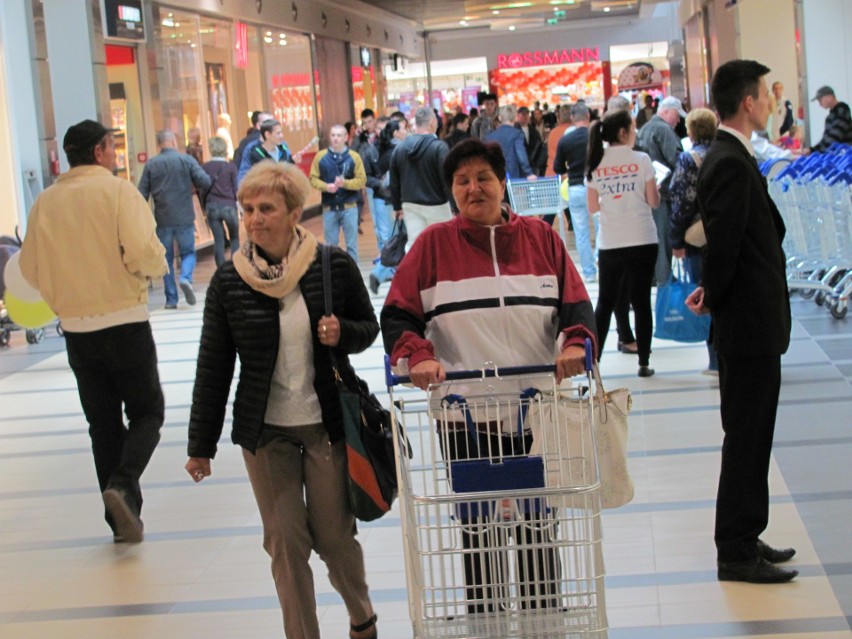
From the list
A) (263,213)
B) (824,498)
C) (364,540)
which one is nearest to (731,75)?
(263,213)

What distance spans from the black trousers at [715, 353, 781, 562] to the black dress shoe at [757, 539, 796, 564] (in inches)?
8.6

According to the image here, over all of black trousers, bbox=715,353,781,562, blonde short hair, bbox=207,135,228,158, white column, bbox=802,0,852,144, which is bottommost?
black trousers, bbox=715,353,781,562

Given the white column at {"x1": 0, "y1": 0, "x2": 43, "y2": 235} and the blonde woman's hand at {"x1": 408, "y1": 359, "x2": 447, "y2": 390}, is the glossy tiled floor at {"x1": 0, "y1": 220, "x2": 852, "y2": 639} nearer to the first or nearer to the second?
the blonde woman's hand at {"x1": 408, "y1": 359, "x2": 447, "y2": 390}

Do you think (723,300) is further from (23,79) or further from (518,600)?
(23,79)

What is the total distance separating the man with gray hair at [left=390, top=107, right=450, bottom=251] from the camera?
11.6m

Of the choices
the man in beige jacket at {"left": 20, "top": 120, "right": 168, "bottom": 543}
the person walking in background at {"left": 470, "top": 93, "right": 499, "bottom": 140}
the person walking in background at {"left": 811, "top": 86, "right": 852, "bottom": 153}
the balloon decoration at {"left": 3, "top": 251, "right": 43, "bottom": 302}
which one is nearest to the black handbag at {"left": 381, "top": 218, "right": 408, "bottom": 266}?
the balloon decoration at {"left": 3, "top": 251, "right": 43, "bottom": 302}

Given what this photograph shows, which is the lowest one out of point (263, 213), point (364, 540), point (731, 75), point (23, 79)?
point (364, 540)

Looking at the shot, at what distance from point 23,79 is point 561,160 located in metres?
6.38

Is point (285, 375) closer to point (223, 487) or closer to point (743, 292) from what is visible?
point (743, 292)

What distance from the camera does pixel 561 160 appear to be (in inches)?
485

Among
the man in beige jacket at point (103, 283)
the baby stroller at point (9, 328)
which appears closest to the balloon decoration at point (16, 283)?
the baby stroller at point (9, 328)

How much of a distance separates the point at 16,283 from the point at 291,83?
59.3 ft

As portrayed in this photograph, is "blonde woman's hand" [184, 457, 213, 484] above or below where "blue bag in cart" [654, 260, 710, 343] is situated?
above

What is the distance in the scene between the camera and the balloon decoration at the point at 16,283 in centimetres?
926
